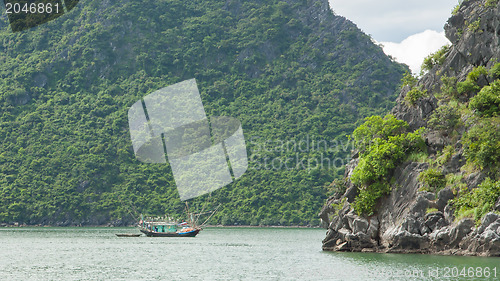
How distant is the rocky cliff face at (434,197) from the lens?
148 feet

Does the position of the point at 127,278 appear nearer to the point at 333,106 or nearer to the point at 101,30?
the point at 333,106

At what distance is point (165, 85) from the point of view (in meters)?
152

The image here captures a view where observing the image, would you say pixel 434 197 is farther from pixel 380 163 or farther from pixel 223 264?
pixel 223 264

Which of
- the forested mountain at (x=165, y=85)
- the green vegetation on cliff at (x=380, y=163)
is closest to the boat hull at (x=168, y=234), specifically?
the forested mountain at (x=165, y=85)

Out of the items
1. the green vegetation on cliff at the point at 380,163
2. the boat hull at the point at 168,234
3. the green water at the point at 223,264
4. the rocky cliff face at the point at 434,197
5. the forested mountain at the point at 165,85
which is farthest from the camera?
the forested mountain at the point at 165,85

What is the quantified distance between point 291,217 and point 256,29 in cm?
6713

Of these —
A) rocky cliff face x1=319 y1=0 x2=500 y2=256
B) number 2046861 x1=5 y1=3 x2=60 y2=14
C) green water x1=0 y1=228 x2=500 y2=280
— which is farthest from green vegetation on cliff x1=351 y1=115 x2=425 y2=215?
number 2046861 x1=5 y1=3 x2=60 y2=14

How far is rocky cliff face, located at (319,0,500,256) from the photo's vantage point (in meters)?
45.0

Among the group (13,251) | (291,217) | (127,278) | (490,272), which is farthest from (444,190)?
(291,217)

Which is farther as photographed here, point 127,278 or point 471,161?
point 471,161

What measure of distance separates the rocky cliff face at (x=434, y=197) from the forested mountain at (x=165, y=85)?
5858 cm

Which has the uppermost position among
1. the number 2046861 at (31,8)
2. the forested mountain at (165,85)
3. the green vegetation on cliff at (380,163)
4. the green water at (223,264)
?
the number 2046861 at (31,8)

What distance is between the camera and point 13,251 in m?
56.8

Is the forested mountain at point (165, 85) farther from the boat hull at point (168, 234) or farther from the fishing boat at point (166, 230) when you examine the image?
the boat hull at point (168, 234)
